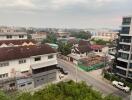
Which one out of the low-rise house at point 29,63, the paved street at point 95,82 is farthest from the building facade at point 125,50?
the low-rise house at point 29,63

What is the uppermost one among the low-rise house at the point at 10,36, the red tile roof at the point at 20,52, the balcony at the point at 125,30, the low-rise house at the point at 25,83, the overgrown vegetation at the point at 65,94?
the balcony at the point at 125,30

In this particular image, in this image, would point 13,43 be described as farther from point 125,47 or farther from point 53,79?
point 125,47

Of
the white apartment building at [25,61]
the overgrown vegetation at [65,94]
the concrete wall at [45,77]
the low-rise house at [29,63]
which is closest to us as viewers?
the overgrown vegetation at [65,94]

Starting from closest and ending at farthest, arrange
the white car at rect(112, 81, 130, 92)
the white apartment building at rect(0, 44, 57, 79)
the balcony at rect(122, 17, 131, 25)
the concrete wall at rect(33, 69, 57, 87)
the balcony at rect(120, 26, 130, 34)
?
the white apartment building at rect(0, 44, 57, 79), the concrete wall at rect(33, 69, 57, 87), the white car at rect(112, 81, 130, 92), the balcony at rect(122, 17, 131, 25), the balcony at rect(120, 26, 130, 34)

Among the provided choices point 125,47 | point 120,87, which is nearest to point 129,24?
point 125,47

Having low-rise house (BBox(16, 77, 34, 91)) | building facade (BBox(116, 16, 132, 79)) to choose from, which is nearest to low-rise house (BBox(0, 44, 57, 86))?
low-rise house (BBox(16, 77, 34, 91))

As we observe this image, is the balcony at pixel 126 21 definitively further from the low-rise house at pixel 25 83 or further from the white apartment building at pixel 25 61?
the low-rise house at pixel 25 83

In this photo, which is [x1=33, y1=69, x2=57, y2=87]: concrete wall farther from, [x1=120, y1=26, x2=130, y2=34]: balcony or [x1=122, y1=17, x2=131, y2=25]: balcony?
[x1=122, y1=17, x2=131, y2=25]: balcony

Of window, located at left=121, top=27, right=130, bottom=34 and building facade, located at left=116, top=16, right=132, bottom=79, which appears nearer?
building facade, located at left=116, top=16, right=132, bottom=79
